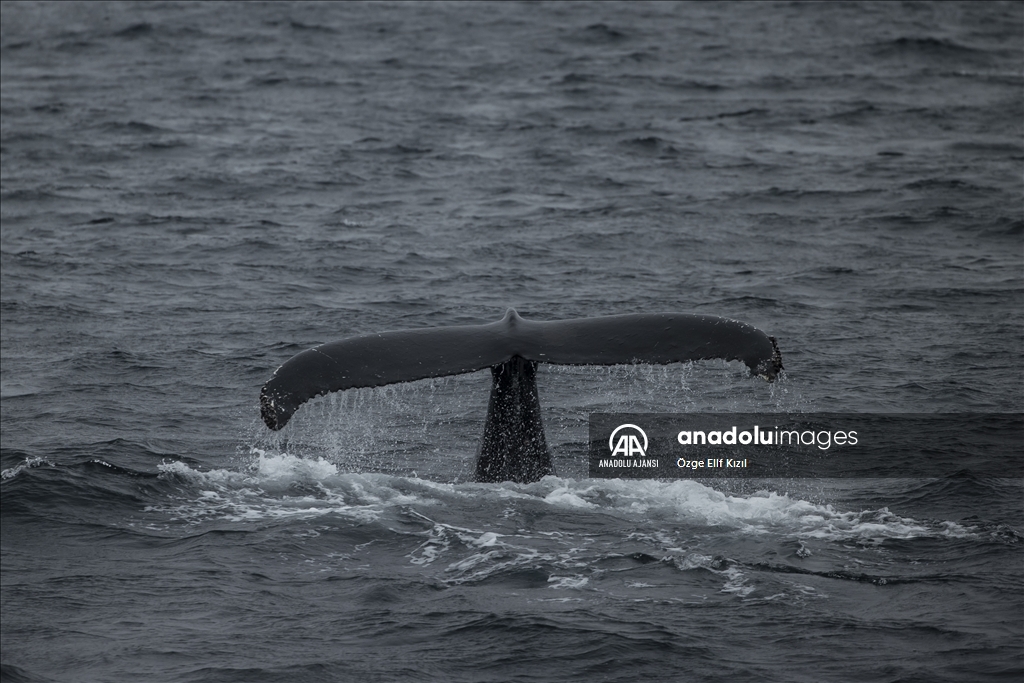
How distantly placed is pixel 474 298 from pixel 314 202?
5549 mm

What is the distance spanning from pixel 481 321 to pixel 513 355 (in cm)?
685

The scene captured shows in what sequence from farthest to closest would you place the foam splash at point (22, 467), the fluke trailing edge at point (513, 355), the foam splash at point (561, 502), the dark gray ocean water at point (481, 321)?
the foam splash at point (22, 467)
the foam splash at point (561, 502)
the dark gray ocean water at point (481, 321)
the fluke trailing edge at point (513, 355)

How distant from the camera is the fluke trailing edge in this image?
8.38 m

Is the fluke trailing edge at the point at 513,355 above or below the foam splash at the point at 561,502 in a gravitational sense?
above

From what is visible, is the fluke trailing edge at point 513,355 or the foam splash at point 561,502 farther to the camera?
the foam splash at point 561,502

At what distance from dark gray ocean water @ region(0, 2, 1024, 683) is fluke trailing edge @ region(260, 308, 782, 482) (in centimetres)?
77

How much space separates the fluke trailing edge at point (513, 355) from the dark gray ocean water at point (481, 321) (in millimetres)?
766

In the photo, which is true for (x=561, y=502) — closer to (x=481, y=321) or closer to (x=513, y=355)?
(x=513, y=355)

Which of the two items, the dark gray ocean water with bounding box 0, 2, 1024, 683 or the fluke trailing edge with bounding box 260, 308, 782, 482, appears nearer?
the fluke trailing edge with bounding box 260, 308, 782, 482

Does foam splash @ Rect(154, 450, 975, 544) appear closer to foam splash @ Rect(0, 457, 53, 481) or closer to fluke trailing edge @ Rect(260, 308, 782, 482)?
fluke trailing edge @ Rect(260, 308, 782, 482)

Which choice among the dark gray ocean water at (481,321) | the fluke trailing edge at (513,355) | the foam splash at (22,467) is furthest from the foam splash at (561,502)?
the foam splash at (22,467)

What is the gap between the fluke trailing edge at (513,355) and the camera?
27.5ft

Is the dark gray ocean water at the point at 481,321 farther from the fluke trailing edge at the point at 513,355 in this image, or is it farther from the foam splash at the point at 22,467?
the fluke trailing edge at the point at 513,355

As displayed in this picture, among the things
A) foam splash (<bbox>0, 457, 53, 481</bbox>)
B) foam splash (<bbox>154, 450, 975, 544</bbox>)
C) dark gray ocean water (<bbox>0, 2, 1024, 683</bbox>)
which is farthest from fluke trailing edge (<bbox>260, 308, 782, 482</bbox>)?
foam splash (<bbox>0, 457, 53, 481</bbox>)
